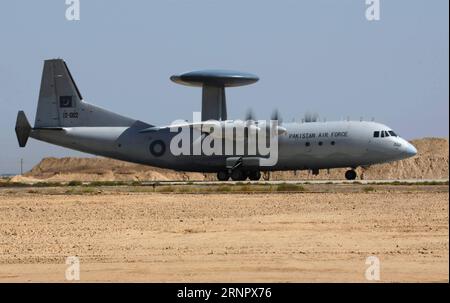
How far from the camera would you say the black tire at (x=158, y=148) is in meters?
54.1

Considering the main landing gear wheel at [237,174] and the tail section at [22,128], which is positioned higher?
the tail section at [22,128]

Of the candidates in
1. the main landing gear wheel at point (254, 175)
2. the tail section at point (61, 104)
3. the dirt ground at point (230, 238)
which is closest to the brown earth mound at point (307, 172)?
the main landing gear wheel at point (254, 175)

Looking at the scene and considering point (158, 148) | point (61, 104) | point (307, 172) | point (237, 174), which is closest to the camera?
point (237, 174)

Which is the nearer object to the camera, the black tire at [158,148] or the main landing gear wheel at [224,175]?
the black tire at [158,148]

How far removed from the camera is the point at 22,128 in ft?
180

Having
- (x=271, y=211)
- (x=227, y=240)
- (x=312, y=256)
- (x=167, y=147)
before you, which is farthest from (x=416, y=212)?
(x=167, y=147)

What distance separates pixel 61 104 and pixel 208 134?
12.0m

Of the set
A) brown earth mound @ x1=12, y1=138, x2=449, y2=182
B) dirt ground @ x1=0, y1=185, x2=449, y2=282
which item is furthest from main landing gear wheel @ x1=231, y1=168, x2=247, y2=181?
brown earth mound @ x1=12, y1=138, x2=449, y2=182

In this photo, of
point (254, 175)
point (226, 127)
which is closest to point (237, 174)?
point (254, 175)

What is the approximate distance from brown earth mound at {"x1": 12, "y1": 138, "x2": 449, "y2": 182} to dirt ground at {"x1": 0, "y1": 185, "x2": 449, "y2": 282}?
2150 inches

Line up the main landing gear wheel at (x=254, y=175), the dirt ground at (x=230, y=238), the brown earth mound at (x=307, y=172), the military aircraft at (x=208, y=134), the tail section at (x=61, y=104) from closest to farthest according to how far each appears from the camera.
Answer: the dirt ground at (x=230, y=238)
the military aircraft at (x=208, y=134)
the main landing gear wheel at (x=254, y=175)
the tail section at (x=61, y=104)
the brown earth mound at (x=307, y=172)

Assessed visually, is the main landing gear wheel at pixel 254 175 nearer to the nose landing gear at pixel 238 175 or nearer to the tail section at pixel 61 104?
the nose landing gear at pixel 238 175

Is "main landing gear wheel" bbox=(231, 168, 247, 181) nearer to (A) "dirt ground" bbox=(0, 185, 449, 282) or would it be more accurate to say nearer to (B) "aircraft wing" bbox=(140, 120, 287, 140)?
(B) "aircraft wing" bbox=(140, 120, 287, 140)

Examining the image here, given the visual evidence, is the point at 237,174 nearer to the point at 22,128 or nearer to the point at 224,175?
the point at 224,175
